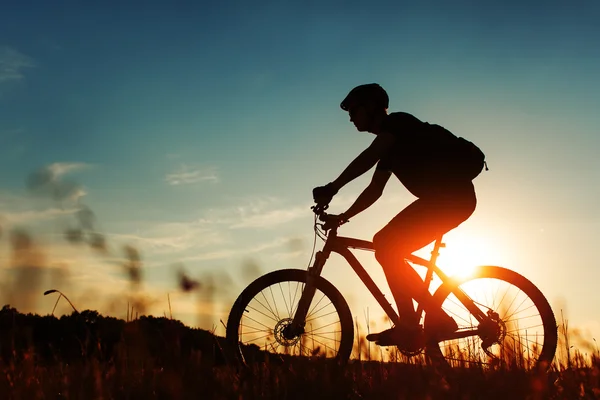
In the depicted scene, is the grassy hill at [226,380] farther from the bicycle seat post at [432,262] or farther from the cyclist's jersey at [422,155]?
the cyclist's jersey at [422,155]

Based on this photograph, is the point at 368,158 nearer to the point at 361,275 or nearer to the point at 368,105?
the point at 368,105

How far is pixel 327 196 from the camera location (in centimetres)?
578

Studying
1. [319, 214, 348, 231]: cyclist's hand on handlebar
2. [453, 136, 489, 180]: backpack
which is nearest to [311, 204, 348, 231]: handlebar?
[319, 214, 348, 231]: cyclist's hand on handlebar

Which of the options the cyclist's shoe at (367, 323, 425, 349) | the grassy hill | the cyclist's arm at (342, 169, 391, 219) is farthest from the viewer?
the cyclist's arm at (342, 169, 391, 219)

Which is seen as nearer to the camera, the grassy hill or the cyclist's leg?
the grassy hill

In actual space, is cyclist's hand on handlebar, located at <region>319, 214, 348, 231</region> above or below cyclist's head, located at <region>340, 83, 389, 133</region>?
below

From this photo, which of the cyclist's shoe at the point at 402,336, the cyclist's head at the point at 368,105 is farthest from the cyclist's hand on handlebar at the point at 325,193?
the cyclist's shoe at the point at 402,336

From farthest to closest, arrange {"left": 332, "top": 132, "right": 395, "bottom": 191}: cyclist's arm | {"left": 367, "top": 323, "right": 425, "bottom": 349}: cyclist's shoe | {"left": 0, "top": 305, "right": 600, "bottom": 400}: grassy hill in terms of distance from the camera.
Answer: {"left": 367, "top": 323, "right": 425, "bottom": 349}: cyclist's shoe, {"left": 332, "top": 132, "right": 395, "bottom": 191}: cyclist's arm, {"left": 0, "top": 305, "right": 600, "bottom": 400}: grassy hill

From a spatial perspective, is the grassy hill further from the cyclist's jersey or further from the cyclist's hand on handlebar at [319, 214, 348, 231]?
the cyclist's jersey

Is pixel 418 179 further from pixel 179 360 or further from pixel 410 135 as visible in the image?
pixel 179 360

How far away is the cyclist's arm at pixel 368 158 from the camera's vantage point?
567 cm

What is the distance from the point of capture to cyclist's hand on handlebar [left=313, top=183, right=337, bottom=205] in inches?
227

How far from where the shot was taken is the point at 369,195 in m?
6.13

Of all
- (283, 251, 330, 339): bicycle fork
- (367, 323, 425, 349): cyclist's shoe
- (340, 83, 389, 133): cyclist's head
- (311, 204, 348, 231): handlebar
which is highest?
(340, 83, 389, 133): cyclist's head
